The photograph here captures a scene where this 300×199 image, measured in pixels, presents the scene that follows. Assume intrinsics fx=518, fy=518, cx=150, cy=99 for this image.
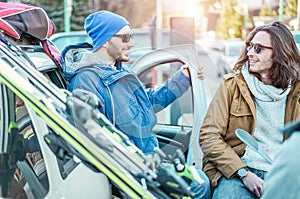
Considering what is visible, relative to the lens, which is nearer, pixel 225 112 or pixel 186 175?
pixel 186 175

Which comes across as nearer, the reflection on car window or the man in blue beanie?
the man in blue beanie

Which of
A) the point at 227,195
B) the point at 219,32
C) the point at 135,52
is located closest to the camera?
the point at 227,195

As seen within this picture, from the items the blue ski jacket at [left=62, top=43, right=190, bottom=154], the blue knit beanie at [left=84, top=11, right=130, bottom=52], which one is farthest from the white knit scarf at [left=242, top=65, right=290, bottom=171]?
the blue knit beanie at [left=84, top=11, right=130, bottom=52]

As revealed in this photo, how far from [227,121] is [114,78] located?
739mm

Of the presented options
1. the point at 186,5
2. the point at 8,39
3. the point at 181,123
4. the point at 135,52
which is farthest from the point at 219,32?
the point at 8,39

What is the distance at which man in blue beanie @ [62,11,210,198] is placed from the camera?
7.80 feet

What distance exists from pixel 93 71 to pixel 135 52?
4.60 m

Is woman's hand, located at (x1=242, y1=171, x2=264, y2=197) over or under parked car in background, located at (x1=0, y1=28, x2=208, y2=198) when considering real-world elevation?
under

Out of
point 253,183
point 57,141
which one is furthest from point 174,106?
point 57,141

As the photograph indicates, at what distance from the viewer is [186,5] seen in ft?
31.0

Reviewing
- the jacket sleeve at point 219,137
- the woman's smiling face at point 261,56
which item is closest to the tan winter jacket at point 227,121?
the jacket sleeve at point 219,137

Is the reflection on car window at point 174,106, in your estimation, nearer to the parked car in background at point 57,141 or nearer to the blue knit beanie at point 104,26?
the blue knit beanie at point 104,26

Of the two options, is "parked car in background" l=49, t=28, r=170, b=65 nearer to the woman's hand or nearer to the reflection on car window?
the reflection on car window

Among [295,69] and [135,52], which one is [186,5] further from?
[295,69]
